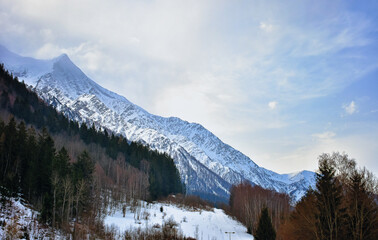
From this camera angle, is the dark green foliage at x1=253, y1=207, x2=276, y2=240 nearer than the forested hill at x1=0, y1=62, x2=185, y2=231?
Yes

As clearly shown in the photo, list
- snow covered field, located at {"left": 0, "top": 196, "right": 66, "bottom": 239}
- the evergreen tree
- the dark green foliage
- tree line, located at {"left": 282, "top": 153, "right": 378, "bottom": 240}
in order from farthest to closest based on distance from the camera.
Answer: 1. the dark green foliage
2. snow covered field, located at {"left": 0, "top": 196, "right": 66, "bottom": 239}
3. the evergreen tree
4. tree line, located at {"left": 282, "top": 153, "right": 378, "bottom": 240}

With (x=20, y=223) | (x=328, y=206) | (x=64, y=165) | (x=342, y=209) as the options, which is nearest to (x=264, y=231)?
(x=328, y=206)

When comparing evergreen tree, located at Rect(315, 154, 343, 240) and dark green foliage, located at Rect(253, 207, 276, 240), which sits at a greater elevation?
evergreen tree, located at Rect(315, 154, 343, 240)

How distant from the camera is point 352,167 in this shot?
99.7 ft

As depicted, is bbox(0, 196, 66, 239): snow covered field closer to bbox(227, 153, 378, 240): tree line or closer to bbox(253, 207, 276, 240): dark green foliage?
bbox(253, 207, 276, 240): dark green foliage

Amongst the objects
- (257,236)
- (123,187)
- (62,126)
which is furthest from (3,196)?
(62,126)

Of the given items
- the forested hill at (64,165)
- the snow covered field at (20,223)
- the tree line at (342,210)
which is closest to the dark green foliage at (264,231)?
the tree line at (342,210)

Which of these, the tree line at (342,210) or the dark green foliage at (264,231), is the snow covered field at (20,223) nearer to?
the dark green foliage at (264,231)

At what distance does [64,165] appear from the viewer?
46.8 m

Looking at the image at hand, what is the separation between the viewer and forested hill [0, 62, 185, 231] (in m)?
42.5

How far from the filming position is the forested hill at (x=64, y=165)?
4247 centimetres

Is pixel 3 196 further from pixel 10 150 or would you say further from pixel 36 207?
pixel 10 150

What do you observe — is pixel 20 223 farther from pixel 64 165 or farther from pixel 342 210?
pixel 342 210

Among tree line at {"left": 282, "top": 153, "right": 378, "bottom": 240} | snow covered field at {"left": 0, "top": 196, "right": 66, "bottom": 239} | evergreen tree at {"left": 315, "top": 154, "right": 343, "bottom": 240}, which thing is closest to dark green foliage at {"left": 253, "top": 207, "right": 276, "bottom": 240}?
tree line at {"left": 282, "top": 153, "right": 378, "bottom": 240}
